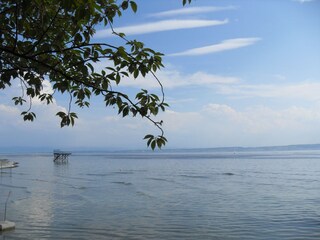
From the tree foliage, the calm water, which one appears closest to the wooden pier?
the calm water

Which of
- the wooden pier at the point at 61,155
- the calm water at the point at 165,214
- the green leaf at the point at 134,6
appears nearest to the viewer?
the green leaf at the point at 134,6

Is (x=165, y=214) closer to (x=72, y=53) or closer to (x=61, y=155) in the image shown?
(x=72, y=53)

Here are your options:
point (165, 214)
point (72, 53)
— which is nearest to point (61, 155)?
point (165, 214)

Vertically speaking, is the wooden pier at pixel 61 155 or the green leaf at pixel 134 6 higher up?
the green leaf at pixel 134 6

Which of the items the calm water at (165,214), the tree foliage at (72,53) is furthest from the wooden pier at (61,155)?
the tree foliage at (72,53)

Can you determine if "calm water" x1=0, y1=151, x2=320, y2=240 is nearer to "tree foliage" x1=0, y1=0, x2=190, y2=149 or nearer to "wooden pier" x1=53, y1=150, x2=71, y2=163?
"tree foliage" x1=0, y1=0, x2=190, y2=149

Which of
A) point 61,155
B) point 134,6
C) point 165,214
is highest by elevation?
point 134,6

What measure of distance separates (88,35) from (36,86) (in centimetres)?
107

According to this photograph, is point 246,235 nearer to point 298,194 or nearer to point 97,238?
point 97,238

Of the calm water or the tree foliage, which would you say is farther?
the calm water

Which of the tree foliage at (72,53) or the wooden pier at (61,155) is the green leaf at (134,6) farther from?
the wooden pier at (61,155)

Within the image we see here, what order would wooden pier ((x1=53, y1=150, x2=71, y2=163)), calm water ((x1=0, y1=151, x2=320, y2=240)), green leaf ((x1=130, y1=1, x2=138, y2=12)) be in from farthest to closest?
wooden pier ((x1=53, y1=150, x2=71, y2=163))
calm water ((x1=0, y1=151, x2=320, y2=240))
green leaf ((x1=130, y1=1, x2=138, y2=12))

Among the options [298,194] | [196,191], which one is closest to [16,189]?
[196,191]

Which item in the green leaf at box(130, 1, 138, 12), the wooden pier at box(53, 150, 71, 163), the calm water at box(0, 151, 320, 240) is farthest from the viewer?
the wooden pier at box(53, 150, 71, 163)
